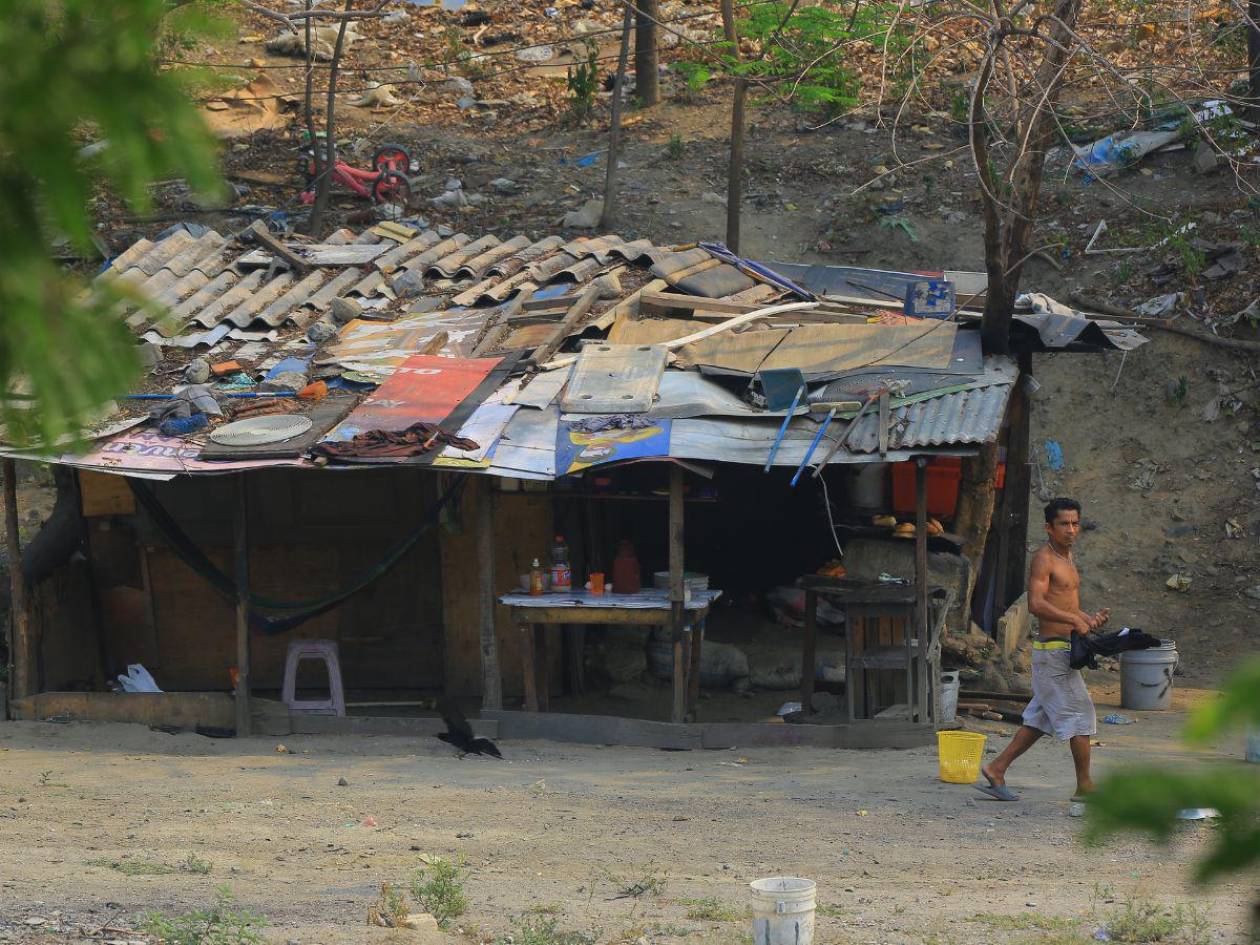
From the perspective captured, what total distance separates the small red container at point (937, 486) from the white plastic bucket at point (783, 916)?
603cm

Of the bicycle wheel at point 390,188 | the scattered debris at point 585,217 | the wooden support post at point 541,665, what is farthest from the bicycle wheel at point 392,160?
the wooden support post at point 541,665

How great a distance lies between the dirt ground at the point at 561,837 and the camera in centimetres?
626

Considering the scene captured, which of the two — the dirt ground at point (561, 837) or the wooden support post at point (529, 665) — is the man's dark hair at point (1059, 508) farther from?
the wooden support post at point (529, 665)

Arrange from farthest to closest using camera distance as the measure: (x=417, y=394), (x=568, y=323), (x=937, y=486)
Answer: (x=568, y=323) → (x=937, y=486) → (x=417, y=394)

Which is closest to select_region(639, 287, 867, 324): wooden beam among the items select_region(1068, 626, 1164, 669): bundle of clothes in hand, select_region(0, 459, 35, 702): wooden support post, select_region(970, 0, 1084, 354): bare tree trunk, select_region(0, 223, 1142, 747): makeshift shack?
select_region(0, 223, 1142, 747): makeshift shack

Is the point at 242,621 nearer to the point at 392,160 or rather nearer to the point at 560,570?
the point at 560,570

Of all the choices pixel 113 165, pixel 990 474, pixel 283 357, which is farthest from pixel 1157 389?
pixel 113 165

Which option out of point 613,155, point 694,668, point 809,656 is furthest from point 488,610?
point 613,155

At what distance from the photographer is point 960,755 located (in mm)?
8836

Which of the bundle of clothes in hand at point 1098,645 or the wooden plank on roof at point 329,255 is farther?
the wooden plank on roof at point 329,255

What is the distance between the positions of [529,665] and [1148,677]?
4979mm

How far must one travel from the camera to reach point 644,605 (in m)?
10.1

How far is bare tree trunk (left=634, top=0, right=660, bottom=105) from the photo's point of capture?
21.8m

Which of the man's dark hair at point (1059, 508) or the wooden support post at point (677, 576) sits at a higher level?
the man's dark hair at point (1059, 508)
